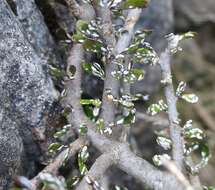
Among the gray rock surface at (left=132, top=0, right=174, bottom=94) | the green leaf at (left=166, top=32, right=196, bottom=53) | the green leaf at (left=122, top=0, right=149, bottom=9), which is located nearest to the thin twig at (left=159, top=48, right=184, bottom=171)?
the green leaf at (left=166, top=32, right=196, bottom=53)

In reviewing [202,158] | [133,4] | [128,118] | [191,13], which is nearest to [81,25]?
[133,4]

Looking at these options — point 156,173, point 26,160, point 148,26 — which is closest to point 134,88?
point 148,26

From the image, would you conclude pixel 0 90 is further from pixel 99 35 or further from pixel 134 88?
pixel 134 88

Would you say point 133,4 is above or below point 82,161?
above

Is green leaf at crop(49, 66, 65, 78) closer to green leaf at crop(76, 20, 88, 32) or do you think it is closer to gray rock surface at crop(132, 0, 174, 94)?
green leaf at crop(76, 20, 88, 32)

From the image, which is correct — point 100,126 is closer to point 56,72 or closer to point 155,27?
point 56,72

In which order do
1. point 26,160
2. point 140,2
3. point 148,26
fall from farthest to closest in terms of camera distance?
point 148,26, point 26,160, point 140,2
